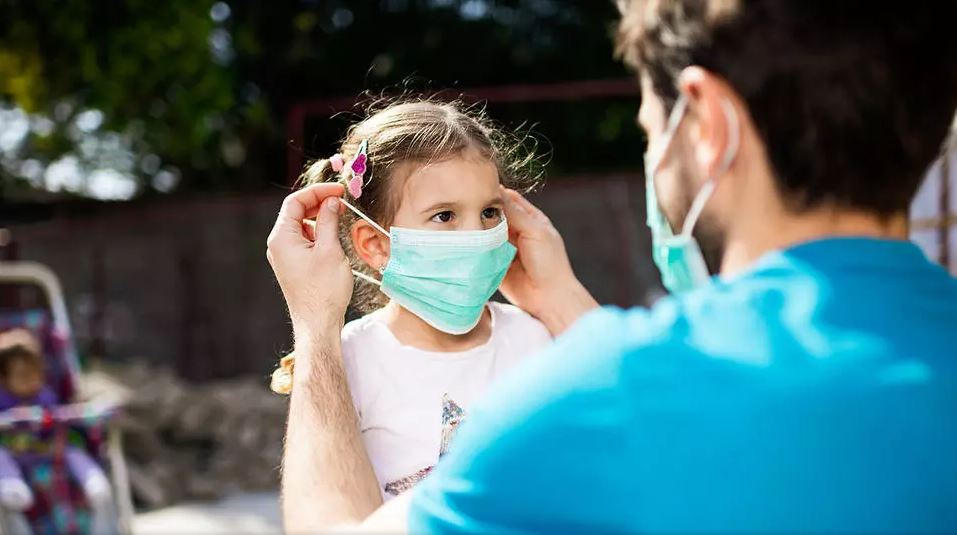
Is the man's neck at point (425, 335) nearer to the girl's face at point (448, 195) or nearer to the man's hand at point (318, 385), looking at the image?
the girl's face at point (448, 195)

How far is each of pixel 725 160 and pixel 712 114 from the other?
53 millimetres

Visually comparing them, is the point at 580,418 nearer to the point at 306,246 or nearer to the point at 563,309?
the point at 306,246

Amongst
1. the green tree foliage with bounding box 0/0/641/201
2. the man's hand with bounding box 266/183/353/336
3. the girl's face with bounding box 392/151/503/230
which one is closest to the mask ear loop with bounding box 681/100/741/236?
the man's hand with bounding box 266/183/353/336

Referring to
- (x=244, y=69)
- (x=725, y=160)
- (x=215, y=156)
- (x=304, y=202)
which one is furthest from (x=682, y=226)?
(x=215, y=156)

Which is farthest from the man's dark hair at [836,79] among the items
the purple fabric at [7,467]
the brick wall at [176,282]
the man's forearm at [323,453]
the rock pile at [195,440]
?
the brick wall at [176,282]

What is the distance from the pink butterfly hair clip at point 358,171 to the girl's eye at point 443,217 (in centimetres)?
16

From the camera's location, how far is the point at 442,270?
2.21 meters

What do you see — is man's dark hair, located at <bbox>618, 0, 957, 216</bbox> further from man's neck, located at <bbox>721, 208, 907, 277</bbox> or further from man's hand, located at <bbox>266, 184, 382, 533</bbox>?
man's hand, located at <bbox>266, 184, 382, 533</bbox>

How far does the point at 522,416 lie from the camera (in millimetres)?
1123

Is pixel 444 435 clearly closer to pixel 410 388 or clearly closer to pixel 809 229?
pixel 410 388

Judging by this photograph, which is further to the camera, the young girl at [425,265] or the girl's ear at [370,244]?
the girl's ear at [370,244]

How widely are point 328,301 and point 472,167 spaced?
1.76 ft

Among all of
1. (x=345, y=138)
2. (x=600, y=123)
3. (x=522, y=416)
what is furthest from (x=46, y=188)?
(x=522, y=416)

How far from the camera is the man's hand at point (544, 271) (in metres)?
2.26
